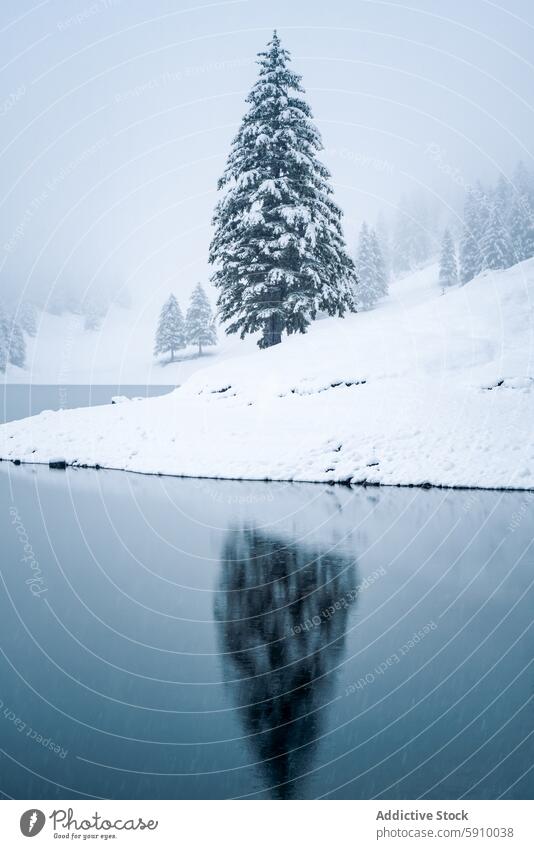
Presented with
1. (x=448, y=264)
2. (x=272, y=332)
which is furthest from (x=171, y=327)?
(x=272, y=332)

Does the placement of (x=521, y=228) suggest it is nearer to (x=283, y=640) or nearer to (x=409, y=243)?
(x=409, y=243)

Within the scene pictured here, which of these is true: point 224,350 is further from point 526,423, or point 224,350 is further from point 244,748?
point 244,748

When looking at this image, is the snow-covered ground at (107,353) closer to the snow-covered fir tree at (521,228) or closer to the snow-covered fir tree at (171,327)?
the snow-covered fir tree at (171,327)

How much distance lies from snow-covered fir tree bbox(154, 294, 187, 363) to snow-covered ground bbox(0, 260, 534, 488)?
63238mm

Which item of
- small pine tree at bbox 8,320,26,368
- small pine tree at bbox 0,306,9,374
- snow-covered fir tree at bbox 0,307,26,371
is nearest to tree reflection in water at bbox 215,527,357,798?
snow-covered fir tree at bbox 0,307,26,371

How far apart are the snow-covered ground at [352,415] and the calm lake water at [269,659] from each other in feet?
14.3

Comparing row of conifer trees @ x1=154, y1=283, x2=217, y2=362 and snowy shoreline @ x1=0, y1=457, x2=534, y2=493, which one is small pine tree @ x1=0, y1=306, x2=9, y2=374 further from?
snowy shoreline @ x1=0, y1=457, x2=534, y2=493

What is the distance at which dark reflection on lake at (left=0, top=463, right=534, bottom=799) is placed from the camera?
14.1 feet

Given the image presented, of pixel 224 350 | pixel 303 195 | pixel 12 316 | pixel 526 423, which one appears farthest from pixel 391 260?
pixel 526 423

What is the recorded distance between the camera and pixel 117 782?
4.21 m

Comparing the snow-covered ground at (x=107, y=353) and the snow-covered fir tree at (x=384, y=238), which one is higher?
the snow-covered fir tree at (x=384, y=238)

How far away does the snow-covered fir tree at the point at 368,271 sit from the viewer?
257 feet

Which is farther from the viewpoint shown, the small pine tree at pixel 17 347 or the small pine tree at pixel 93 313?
the small pine tree at pixel 93 313
